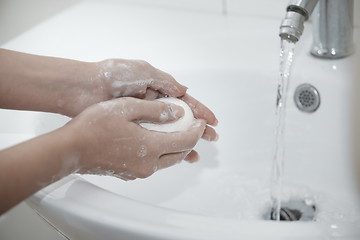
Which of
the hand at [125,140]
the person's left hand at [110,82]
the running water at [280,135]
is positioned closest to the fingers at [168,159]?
the hand at [125,140]

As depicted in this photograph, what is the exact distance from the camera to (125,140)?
0.42 metres

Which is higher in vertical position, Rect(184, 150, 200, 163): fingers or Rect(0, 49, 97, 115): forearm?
Rect(0, 49, 97, 115): forearm

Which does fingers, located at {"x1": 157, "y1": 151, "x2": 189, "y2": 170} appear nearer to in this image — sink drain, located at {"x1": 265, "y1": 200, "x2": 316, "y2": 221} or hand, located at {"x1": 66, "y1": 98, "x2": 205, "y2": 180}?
hand, located at {"x1": 66, "y1": 98, "x2": 205, "y2": 180}

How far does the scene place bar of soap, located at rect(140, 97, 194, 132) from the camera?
0.48 metres

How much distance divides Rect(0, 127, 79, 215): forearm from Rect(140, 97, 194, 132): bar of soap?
0.11m

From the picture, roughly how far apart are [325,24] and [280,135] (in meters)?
0.19

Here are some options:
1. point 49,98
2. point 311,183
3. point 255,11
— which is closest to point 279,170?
point 311,183

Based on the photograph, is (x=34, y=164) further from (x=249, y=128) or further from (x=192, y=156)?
(x=249, y=128)

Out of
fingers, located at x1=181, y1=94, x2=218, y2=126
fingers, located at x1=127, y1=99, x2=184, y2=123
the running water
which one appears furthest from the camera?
the running water

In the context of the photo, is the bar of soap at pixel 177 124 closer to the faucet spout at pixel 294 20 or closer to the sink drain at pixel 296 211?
the faucet spout at pixel 294 20

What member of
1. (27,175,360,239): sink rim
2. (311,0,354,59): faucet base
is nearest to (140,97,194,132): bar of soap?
(27,175,360,239): sink rim

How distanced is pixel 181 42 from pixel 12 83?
33 cm

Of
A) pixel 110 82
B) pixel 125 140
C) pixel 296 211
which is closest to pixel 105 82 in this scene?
pixel 110 82

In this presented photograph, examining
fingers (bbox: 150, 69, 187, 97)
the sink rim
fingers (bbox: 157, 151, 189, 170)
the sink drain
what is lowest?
the sink drain
